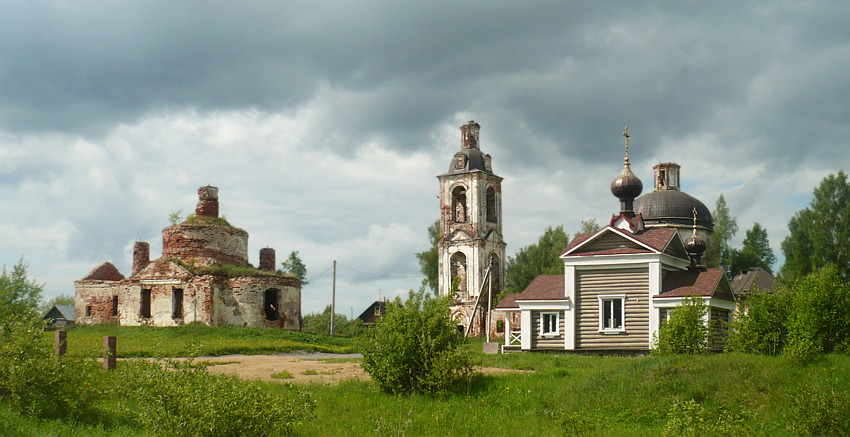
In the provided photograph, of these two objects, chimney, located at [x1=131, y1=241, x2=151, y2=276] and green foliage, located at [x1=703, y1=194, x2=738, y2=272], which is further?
green foliage, located at [x1=703, y1=194, x2=738, y2=272]

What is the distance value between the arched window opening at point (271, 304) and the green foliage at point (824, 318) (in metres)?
27.0

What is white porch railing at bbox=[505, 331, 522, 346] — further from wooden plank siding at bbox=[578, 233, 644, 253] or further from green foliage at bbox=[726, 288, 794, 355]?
green foliage at bbox=[726, 288, 794, 355]

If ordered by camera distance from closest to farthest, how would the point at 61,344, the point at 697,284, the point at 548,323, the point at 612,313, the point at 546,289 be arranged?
the point at 61,344
the point at 697,284
the point at 612,313
the point at 548,323
the point at 546,289

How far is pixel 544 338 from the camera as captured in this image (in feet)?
91.9

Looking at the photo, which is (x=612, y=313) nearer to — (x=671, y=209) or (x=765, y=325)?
(x=765, y=325)

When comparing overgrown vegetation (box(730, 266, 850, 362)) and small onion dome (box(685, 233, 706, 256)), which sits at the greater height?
small onion dome (box(685, 233, 706, 256))

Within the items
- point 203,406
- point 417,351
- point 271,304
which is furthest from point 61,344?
point 271,304

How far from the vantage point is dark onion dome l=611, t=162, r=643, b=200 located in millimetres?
31594

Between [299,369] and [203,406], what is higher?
[203,406]

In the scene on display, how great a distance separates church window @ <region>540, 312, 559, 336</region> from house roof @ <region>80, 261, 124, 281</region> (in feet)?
86.9

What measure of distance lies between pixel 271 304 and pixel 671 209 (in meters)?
23.7

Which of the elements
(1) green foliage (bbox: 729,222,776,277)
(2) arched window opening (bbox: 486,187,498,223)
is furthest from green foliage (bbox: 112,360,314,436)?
(1) green foliage (bbox: 729,222,776,277)

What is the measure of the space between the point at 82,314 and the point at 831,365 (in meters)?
35.7

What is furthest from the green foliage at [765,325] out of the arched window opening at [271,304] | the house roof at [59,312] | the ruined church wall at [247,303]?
the house roof at [59,312]
